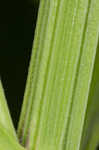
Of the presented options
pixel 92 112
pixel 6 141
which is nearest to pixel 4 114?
pixel 6 141

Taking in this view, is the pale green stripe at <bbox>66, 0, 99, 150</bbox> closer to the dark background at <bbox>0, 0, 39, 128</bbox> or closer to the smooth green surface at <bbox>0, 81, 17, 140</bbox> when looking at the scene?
the smooth green surface at <bbox>0, 81, 17, 140</bbox>

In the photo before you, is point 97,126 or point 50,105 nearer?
point 50,105

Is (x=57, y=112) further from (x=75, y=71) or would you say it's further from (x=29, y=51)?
(x=29, y=51)

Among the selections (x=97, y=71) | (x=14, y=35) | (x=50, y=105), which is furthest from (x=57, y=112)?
(x=14, y=35)

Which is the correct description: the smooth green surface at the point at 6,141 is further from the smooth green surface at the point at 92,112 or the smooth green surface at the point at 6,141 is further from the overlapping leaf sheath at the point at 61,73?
the smooth green surface at the point at 92,112

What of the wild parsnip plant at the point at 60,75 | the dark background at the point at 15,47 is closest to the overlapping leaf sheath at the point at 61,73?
the wild parsnip plant at the point at 60,75

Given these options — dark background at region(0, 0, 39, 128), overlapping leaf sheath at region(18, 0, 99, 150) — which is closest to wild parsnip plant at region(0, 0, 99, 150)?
overlapping leaf sheath at region(18, 0, 99, 150)
